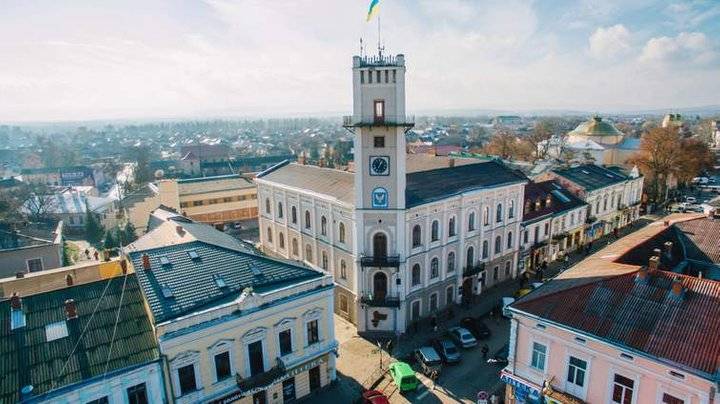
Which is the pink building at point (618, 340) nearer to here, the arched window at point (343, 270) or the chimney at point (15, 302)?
the arched window at point (343, 270)

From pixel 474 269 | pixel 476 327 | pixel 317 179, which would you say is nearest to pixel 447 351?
pixel 476 327

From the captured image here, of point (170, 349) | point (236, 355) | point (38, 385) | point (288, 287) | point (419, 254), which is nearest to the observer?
point (38, 385)

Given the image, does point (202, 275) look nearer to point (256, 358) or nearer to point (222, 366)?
point (222, 366)

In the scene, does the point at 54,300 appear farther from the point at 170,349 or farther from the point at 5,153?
the point at 5,153

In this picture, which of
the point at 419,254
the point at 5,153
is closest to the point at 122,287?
the point at 419,254

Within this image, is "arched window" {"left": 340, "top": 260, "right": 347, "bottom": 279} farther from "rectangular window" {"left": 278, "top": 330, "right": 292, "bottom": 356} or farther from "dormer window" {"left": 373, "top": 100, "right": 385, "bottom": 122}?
"dormer window" {"left": 373, "top": 100, "right": 385, "bottom": 122}

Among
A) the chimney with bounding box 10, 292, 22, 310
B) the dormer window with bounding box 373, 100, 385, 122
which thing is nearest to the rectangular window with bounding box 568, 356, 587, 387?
the dormer window with bounding box 373, 100, 385, 122
